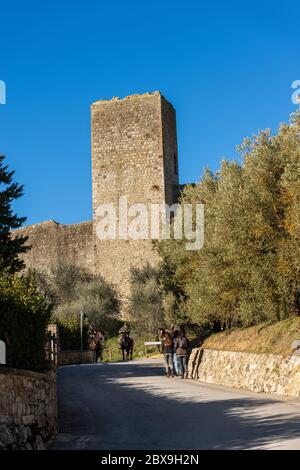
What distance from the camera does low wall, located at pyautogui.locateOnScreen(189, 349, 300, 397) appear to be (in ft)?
58.5

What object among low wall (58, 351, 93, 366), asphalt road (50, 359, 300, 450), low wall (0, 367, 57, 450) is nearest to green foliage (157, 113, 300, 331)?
asphalt road (50, 359, 300, 450)

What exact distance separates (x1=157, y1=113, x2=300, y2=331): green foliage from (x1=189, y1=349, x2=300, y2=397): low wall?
1.68 m

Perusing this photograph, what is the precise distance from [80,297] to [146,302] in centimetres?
475

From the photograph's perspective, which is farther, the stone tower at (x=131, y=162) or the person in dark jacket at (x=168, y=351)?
the stone tower at (x=131, y=162)

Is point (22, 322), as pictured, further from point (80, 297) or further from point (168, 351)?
point (80, 297)

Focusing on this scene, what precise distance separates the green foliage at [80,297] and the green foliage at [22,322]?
78.6ft

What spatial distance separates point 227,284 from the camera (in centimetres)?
2378

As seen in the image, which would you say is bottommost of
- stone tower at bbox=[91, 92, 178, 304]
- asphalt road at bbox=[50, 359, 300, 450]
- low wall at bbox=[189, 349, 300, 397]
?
asphalt road at bbox=[50, 359, 300, 450]

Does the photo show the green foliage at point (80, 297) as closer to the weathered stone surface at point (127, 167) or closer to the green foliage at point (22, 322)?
the weathered stone surface at point (127, 167)

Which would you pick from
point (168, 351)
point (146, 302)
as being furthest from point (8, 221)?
point (146, 302)

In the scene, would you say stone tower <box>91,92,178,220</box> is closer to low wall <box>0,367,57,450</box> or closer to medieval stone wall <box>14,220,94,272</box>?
medieval stone wall <box>14,220,94,272</box>

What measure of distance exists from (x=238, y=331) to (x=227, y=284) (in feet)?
6.39

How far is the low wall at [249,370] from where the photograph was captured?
1784 cm

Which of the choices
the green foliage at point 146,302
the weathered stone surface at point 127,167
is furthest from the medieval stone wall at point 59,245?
the green foliage at point 146,302
